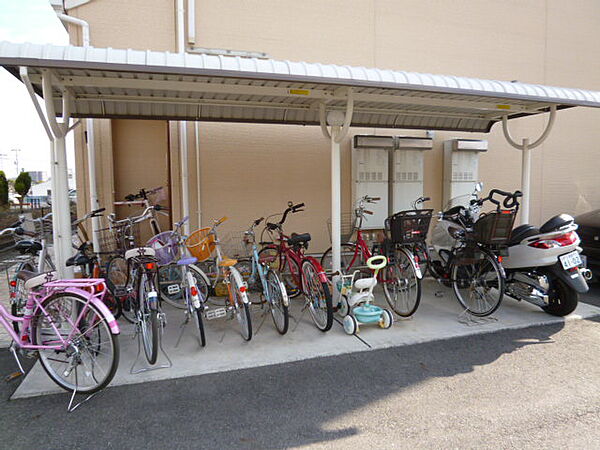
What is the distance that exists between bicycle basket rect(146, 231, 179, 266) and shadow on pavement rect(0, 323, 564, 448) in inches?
55.5

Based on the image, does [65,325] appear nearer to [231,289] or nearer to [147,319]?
[147,319]

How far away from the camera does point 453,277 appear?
4.82m

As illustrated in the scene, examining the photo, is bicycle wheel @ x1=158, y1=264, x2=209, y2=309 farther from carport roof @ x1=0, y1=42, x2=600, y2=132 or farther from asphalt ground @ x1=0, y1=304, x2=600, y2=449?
carport roof @ x1=0, y1=42, x2=600, y2=132

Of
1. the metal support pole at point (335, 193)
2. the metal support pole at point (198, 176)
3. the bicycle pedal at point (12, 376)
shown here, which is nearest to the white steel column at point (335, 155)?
the metal support pole at point (335, 193)

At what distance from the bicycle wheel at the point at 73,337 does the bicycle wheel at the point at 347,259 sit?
315 cm

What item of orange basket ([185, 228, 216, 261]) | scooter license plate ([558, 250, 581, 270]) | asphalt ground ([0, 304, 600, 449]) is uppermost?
orange basket ([185, 228, 216, 261])

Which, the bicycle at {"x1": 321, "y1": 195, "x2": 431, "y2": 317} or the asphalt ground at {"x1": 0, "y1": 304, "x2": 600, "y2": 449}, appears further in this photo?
the bicycle at {"x1": 321, "y1": 195, "x2": 431, "y2": 317}

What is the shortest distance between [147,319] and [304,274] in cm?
164

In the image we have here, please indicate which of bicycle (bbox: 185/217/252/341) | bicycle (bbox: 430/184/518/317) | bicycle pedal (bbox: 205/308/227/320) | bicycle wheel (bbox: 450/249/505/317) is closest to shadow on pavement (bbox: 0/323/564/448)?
bicycle (bbox: 185/217/252/341)

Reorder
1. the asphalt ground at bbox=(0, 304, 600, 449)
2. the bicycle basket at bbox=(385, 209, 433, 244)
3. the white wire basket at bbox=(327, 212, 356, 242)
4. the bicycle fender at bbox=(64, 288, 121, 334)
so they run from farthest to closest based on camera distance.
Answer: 1. the white wire basket at bbox=(327, 212, 356, 242)
2. the bicycle basket at bbox=(385, 209, 433, 244)
3. the bicycle fender at bbox=(64, 288, 121, 334)
4. the asphalt ground at bbox=(0, 304, 600, 449)

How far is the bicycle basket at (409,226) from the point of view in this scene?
14.5 ft

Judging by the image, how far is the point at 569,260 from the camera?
4188 mm

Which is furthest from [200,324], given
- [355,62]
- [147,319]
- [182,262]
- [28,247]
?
[355,62]

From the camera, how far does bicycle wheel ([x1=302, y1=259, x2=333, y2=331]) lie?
3.85m
